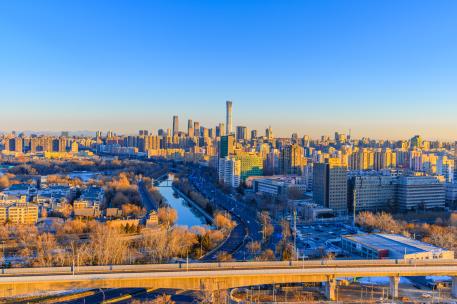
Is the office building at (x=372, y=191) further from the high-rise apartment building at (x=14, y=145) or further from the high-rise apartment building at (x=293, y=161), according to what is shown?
the high-rise apartment building at (x=14, y=145)

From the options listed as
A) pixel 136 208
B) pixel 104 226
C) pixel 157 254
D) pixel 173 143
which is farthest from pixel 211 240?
pixel 173 143

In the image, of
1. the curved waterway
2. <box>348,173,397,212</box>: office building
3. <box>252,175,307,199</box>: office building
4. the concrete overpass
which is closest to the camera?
the concrete overpass

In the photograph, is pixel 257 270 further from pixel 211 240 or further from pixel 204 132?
pixel 204 132

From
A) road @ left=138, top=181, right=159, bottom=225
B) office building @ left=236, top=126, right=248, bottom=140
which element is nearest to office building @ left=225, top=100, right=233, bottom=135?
office building @ left=236, top=126, right=248, bottom=140

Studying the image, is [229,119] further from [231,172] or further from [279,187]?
[279,187]

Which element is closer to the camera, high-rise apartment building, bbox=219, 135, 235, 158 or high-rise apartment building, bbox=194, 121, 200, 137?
high-rise apartment building, bbox=219, 135, 235, 158

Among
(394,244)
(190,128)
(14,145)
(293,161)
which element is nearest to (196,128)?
(190,128)

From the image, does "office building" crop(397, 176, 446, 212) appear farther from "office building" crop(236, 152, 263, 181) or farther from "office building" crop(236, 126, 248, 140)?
"office building" crop(236, 126, 248, 140)
